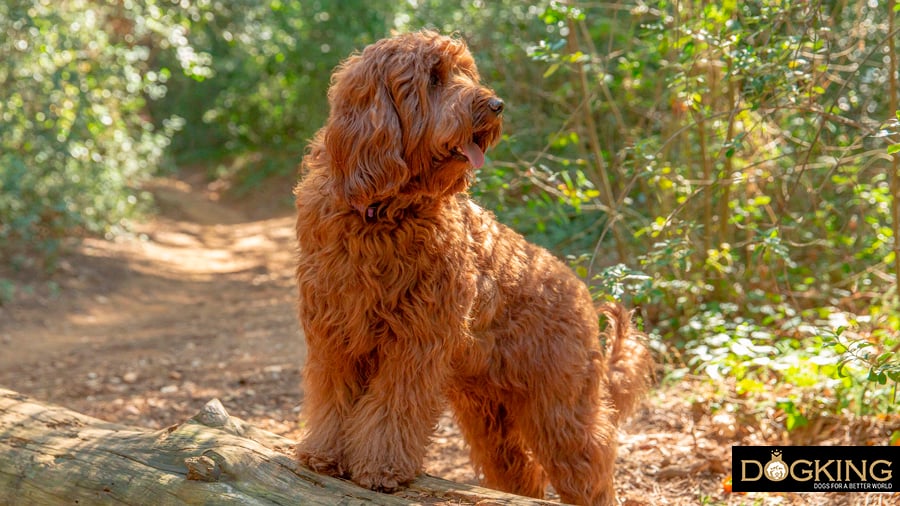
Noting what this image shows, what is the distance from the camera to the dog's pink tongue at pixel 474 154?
10.6 feet

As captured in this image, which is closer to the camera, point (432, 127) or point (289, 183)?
point (432, 127)

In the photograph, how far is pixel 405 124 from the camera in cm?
325

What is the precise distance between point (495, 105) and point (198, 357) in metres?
4.75

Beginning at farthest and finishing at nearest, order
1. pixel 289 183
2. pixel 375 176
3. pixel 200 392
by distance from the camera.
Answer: pixel 289 183 → pixel 200 392 → pixel 375 176

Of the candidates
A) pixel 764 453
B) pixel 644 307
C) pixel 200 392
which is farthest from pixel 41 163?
pixel 764 453

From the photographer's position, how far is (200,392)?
6074mm

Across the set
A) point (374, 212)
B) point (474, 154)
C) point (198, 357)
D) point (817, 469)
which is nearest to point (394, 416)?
point (374, 212)

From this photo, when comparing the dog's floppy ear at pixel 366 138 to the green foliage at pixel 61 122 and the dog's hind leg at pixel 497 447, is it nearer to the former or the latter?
the dog's hind leg at pixel 497 447

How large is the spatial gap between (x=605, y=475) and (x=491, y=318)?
96 cm

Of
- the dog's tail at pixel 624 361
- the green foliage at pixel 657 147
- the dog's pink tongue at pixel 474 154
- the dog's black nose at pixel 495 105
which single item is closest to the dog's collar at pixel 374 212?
the dog's pink tongue at pixel 474 154

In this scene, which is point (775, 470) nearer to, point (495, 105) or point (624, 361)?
point (624, 361)

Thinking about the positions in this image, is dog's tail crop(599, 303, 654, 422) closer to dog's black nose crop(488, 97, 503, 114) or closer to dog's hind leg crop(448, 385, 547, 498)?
dog's hind leg crop(448, 385, 547, 498)

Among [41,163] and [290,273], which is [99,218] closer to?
[41,163]

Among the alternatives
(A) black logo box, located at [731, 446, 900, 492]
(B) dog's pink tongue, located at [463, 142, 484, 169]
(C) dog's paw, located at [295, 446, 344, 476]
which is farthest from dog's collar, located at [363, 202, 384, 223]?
(A) black logo box, located at [731, 446, 900, 492]
